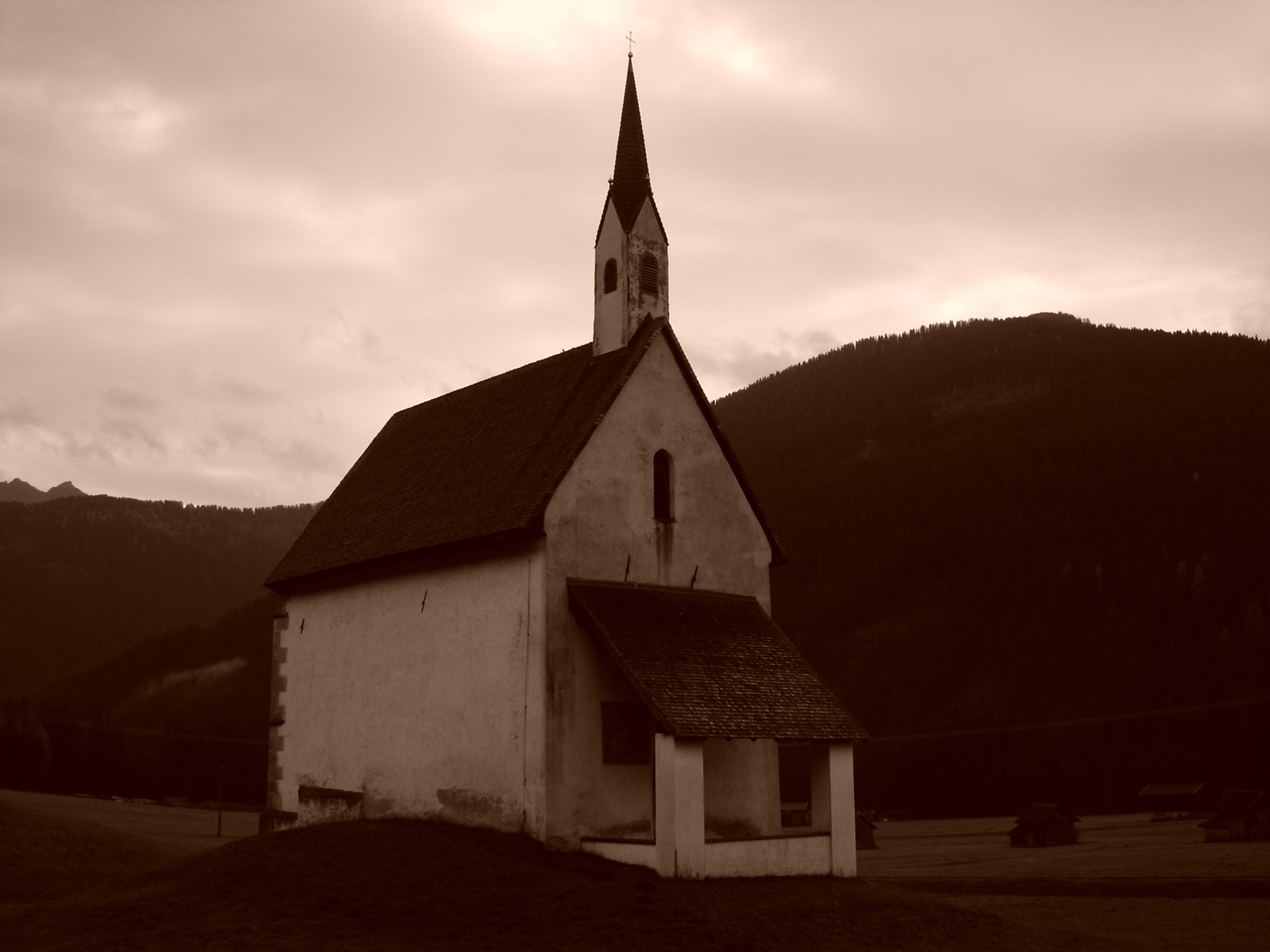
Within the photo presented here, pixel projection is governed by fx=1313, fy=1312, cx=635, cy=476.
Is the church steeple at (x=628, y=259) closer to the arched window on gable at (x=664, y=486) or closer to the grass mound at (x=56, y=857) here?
the arched window on gable at (x=664, y=486)

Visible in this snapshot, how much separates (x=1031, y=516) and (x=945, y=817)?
203 feet

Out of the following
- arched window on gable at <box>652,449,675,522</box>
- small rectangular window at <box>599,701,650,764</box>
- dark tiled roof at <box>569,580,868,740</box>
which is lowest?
small rectangular window at <box>599,701,650,764</box>

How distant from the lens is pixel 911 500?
18025cm

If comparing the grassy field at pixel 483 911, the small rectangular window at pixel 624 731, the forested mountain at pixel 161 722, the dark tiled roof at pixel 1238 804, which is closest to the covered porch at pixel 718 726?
the grassy field at pixel 483 911

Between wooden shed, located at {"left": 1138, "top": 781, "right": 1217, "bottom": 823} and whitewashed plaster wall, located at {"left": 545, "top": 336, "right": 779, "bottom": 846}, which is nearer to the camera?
whitewashed plaster wall, located at {"left": 545, "top": 336, "right": 779, "bottom": 846}

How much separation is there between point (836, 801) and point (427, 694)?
351 inches

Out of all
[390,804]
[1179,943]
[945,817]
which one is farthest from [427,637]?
[945,817]

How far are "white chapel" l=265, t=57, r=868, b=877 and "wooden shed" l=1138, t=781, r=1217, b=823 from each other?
7923 centimetres

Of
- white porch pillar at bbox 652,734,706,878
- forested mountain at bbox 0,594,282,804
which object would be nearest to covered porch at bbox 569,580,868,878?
white porch pillar at bbox 652,734,706,878

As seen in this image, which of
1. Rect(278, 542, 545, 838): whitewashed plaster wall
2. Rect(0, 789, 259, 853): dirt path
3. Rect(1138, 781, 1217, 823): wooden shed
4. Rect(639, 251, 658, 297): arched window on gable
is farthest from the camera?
Rect(1138, 781, 1217, 823): wooden shed

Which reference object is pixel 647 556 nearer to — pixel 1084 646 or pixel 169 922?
pixel 169 922

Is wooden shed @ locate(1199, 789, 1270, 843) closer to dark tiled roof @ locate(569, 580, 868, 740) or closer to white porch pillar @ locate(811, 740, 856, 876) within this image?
white porch pillar @ locate(811, 740, 856, 876)

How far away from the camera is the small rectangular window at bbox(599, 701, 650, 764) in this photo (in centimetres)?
2608

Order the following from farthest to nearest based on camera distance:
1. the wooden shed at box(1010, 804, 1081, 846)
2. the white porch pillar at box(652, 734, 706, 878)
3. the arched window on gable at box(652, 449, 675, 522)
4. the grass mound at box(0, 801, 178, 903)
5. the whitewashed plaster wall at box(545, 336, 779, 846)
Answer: the wooden shed at box(1010, 804, 1081, 846)
the grass mound at box(0, 801, 178, 903)
the arched window on gable at box(652, 449, 675, 522)
the whitewashed plaster wall at box(545, 336, 779, 846)
the white porch pillar at box(652, 734, 706, 878)
